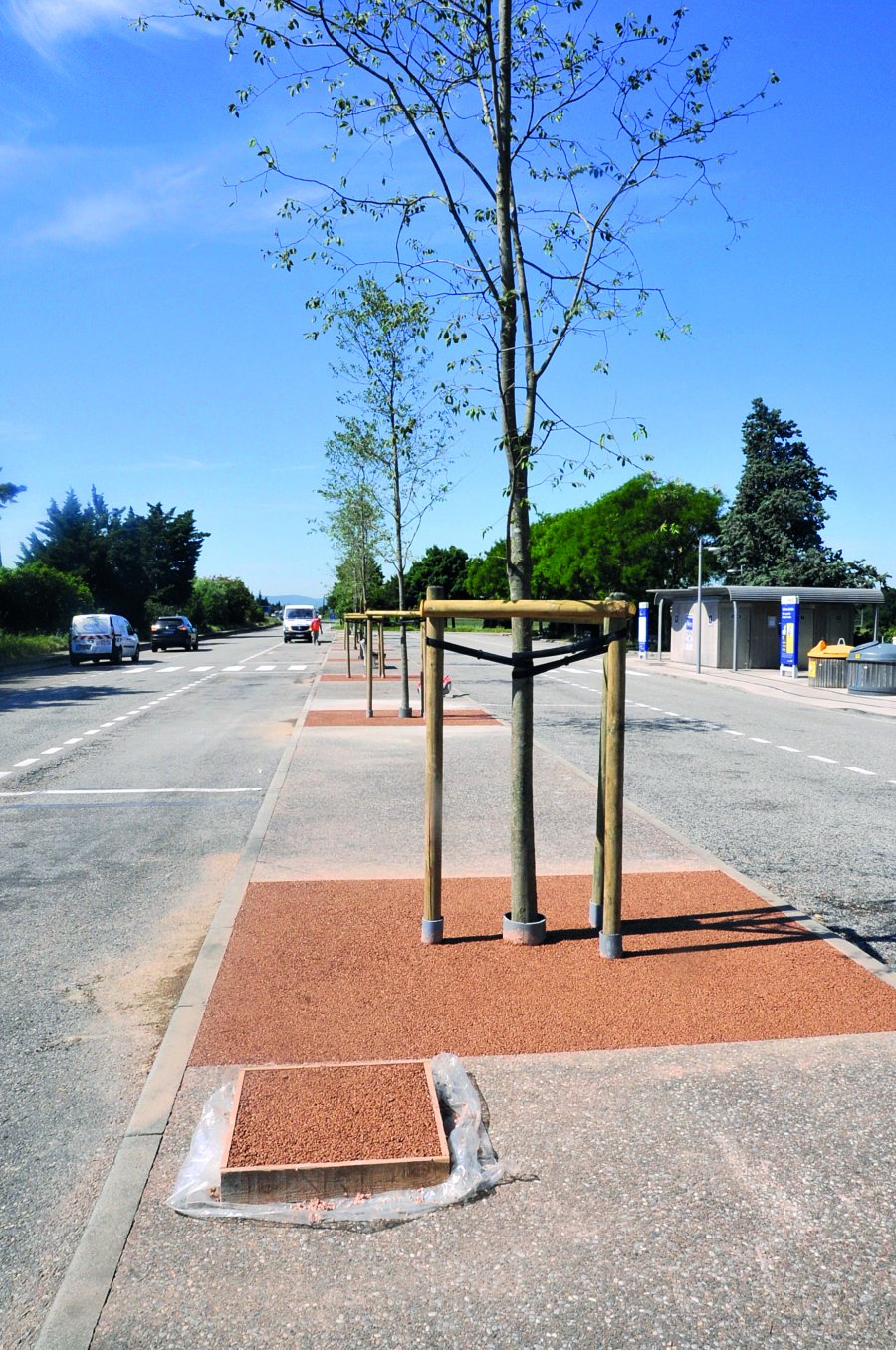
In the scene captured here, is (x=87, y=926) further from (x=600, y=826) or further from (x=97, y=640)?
(x=97, y=640)

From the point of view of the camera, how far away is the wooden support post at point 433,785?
18.9 feet

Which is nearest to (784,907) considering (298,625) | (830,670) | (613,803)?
(613,803)

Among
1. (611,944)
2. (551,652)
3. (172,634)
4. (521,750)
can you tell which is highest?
(551,652)

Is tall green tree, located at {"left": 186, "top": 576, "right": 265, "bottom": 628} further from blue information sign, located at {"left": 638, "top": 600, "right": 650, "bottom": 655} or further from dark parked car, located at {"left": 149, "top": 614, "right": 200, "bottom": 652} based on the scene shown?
blue information sign, located at {"left": 638, "top": 600, "right": 650, "bottom": 655}

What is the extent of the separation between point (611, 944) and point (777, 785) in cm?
705

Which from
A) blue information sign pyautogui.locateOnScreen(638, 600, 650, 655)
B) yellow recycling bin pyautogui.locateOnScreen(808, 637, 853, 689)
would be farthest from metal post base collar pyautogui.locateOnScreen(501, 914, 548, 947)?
blue information sign pyautogui.locateOnScreen(638, 600, 650, 655)

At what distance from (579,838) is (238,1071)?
494 cm

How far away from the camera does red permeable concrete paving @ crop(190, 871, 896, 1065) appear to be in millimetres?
4691

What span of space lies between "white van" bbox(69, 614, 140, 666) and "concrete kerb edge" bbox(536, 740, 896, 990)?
29.1m

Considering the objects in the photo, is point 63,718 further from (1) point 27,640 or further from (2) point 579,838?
(1) point 27,640

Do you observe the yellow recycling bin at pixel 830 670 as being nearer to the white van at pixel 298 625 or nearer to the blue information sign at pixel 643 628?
the blue information sign at pixel 643 628

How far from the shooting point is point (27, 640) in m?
39.2

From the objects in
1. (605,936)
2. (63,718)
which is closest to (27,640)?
(63,718)

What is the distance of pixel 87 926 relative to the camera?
6688 mm
